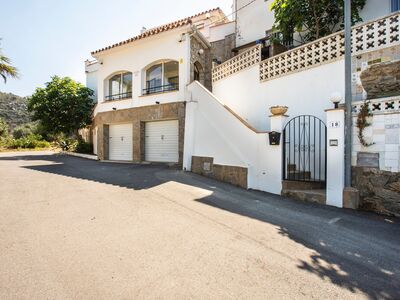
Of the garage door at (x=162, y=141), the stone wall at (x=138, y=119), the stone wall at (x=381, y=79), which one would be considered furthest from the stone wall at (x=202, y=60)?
the stone wall at (x=381, y=79)

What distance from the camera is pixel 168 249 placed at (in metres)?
3.47

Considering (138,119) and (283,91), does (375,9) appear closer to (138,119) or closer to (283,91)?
(283,91)

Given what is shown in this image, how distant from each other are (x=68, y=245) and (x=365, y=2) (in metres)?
12.5

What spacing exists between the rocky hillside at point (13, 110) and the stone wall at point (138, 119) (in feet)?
112

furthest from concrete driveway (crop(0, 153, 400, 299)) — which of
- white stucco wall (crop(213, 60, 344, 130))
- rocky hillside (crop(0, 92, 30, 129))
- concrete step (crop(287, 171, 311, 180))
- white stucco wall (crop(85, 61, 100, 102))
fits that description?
rocky hillside (crop(0, 92, 30, 129))

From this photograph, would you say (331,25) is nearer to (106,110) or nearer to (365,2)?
(365,2)

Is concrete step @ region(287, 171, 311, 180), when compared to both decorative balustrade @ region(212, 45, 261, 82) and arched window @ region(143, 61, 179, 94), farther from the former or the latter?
arched window @ region(143, 61, 179, 94)

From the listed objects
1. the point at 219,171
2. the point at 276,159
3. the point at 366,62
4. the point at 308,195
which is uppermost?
the point at 366,62

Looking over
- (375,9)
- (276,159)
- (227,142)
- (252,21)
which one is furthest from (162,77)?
(375,9)

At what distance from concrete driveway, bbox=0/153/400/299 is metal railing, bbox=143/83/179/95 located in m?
7.14

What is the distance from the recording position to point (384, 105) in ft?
17.6

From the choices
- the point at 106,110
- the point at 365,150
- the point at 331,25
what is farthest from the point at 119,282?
the point at 106,110

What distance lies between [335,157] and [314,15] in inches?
258

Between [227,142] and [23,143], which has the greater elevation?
[23,143]
